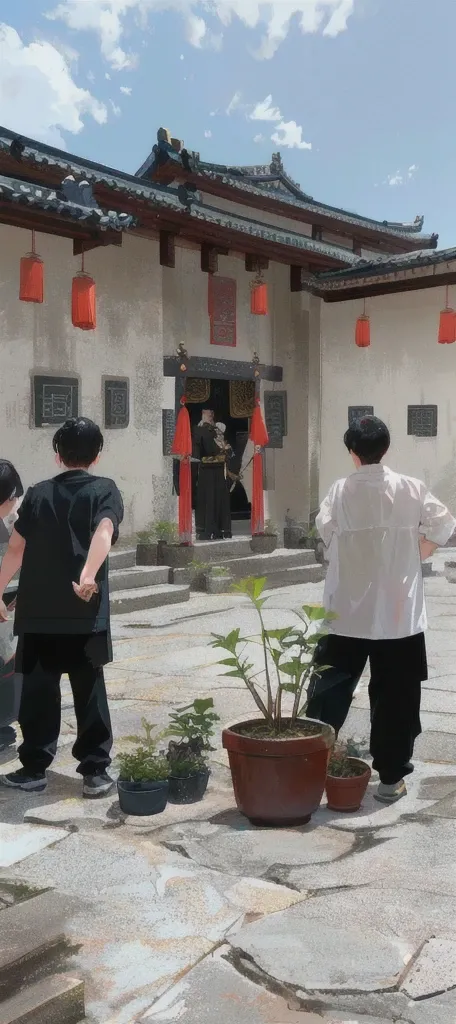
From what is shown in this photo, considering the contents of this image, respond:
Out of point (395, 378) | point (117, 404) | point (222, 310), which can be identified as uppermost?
point (222, 310)

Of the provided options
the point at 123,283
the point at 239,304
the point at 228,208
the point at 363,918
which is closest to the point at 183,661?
the point at 363,918

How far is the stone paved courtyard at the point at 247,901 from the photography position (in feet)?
9.45

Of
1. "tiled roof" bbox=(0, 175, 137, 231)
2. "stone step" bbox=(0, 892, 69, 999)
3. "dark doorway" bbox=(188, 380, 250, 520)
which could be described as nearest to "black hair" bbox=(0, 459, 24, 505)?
"stone step" bbox=(0, 892, 69, 999)

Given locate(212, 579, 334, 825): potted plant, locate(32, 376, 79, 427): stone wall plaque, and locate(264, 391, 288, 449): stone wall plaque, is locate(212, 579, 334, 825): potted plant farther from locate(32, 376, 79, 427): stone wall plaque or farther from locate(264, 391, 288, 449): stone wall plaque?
locate(264, 391, 288, 449): stone wall plaque

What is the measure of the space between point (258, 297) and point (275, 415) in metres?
2.10

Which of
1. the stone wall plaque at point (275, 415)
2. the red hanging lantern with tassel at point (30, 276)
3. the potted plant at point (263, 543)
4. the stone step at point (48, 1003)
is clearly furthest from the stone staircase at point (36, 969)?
the stone wall plaque at point (275, 415)

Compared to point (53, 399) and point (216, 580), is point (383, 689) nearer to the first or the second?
point (216, 580)

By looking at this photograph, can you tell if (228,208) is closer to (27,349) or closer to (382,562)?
(27,349)

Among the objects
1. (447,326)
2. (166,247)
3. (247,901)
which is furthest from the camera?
(447,326)

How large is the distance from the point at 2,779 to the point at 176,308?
372 inches

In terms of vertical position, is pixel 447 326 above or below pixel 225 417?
above

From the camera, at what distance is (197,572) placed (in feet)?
39.4

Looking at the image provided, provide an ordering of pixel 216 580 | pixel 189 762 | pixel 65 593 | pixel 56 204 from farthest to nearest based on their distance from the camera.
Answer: pixel 216 580
pixel 56 204
pixel 189 762
pixel 65 593

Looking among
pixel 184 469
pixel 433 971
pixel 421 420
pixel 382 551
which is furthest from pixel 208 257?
pixel 433 971
